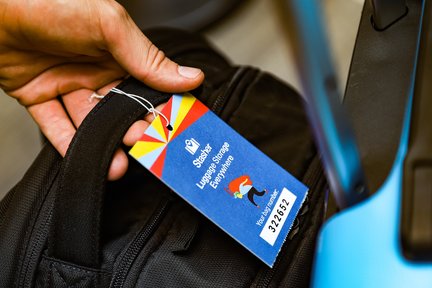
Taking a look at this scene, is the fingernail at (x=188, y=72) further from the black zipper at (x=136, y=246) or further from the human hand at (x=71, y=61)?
the black zipper at (x=136, y=246)

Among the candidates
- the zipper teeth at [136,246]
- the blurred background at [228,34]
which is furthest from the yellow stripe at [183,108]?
the blurred background at [228,34]

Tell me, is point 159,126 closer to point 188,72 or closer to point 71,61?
point 188,72

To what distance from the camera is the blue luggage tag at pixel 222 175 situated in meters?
0.61

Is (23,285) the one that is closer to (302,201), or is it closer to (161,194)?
(161,194)

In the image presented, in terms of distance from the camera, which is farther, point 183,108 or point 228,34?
point 228,34

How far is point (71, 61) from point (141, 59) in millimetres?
138

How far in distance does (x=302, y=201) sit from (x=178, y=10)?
0.78 m

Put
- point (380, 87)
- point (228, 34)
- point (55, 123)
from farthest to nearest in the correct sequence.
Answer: point (228, 34) → point (55, 123) → point (380, 87)

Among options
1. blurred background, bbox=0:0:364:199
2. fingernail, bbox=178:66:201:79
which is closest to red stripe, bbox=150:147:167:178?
fingernail, bbox=178:66:201:79

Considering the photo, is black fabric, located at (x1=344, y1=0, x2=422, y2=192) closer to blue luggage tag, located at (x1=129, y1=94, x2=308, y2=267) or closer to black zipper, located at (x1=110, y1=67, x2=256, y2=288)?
blue luggage tag, located at (x1=129, y1=94, x2=308, y2=267)

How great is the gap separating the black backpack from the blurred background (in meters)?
0.56

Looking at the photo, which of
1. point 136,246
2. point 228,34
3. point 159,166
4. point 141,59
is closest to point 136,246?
point 136,246

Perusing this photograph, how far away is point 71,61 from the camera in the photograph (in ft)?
2.55

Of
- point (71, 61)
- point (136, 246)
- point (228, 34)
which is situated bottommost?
point (228, 34)
